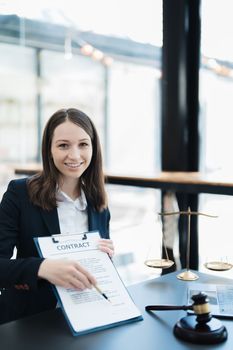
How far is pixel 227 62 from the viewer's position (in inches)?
96.7

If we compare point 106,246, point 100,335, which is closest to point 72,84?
point 106,246

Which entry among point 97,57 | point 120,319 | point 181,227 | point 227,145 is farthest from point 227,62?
point 120,319

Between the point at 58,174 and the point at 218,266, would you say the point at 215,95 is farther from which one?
the point at 58,174

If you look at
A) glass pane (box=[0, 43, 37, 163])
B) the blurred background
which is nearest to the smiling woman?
the blurred background

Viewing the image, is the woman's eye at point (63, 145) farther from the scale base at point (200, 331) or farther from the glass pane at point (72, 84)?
the glass pane at point (72, 84)

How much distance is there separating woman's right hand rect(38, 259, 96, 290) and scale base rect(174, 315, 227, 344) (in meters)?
0.25

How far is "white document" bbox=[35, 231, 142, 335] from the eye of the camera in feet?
3.57

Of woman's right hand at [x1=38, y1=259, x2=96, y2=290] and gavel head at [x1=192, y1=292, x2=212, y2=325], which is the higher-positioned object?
woman's right hand at [x1=38, y1=259, x2=96, y2=290]

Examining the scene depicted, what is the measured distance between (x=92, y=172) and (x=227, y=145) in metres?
1.26

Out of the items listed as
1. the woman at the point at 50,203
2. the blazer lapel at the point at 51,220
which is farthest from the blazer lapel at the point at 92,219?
the blazer lapel at the point at 51,220

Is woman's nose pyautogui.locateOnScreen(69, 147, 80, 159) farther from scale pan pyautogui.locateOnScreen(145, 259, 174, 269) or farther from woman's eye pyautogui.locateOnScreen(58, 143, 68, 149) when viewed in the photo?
scale pan pyautogui.locateOnScreen(145, 259, 174, 269)

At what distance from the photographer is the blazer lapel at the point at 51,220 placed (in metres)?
1.38

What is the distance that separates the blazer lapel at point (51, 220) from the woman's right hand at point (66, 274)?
276 mm

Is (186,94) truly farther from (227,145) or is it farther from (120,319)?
(120,319)
